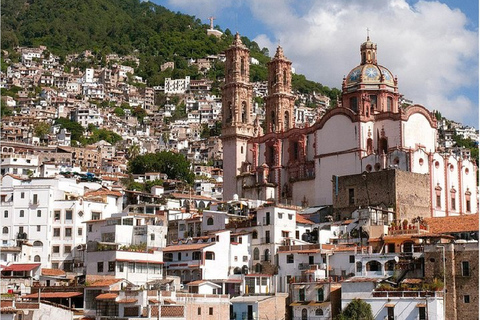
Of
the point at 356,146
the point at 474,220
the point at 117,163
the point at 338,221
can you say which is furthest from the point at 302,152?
the point at 117,163

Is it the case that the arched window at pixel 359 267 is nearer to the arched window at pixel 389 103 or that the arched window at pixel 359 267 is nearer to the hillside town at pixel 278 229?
the hillside town at pixel 278 229

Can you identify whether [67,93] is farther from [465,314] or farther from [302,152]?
[465,314]

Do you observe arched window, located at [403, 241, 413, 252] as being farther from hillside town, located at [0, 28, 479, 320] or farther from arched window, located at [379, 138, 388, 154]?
arched window, located at [379, 138, 388, 154]

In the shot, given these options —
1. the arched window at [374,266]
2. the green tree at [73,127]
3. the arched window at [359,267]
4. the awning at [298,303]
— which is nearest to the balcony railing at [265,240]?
the awning at [298,303]

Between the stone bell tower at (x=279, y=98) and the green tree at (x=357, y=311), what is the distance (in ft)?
122

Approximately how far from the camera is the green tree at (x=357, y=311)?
165ft

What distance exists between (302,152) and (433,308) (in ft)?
96.7

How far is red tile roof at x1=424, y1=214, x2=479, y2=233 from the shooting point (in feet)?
187

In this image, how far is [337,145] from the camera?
73688 millimetres

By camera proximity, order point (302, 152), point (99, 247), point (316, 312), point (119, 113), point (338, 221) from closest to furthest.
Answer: point (316, 312) → point (99, 247) → point (338, 221) → point (302, 152) → point (119, 113)

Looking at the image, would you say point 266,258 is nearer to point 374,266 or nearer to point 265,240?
point 265,240

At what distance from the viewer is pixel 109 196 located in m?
71.1

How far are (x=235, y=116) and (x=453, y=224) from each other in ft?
102

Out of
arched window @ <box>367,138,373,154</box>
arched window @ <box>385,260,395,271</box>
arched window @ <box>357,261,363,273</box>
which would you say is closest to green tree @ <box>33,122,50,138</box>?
arched window @ <box>367,138,373,154</box>
